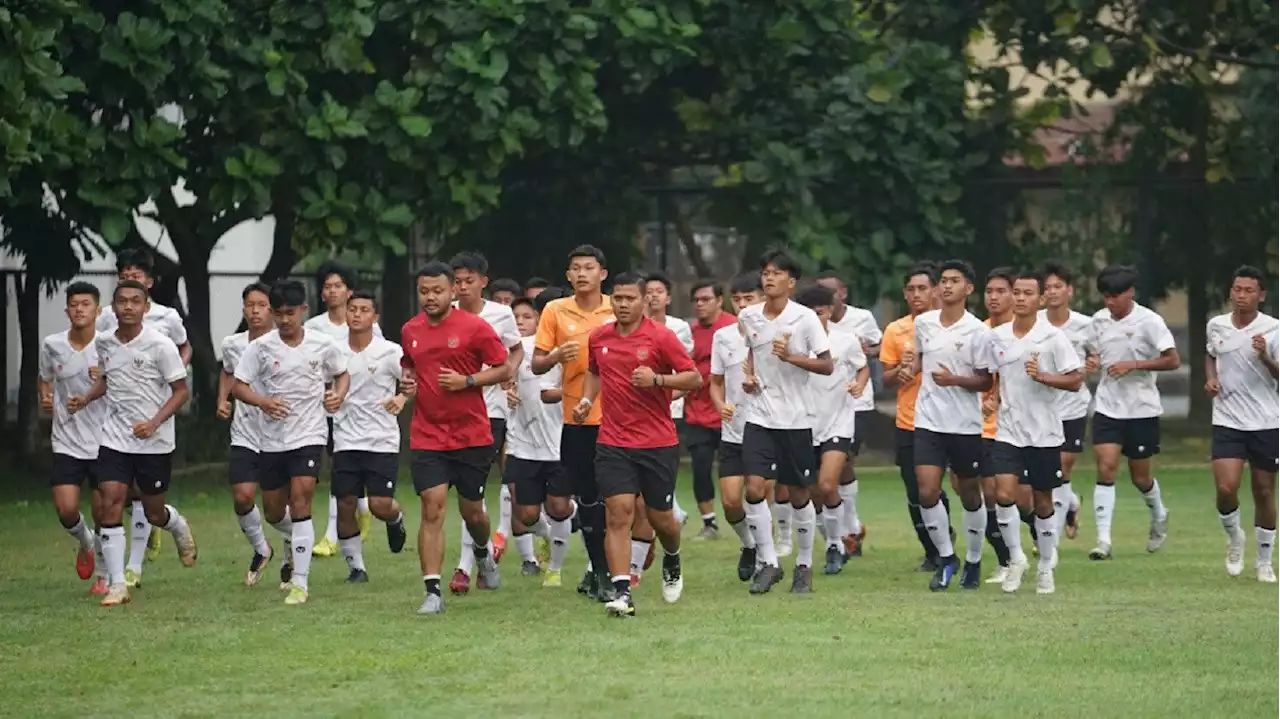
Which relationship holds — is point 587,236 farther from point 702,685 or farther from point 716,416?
point 702,685

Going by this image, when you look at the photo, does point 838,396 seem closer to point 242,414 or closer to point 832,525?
point 832,525

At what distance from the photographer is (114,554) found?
14594mm

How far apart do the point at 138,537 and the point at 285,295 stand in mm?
2266

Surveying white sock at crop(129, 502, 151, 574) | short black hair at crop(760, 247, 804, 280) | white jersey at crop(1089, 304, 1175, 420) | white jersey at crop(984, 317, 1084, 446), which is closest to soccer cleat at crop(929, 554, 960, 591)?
white jersey at crop(984, 317, 1084, 446)

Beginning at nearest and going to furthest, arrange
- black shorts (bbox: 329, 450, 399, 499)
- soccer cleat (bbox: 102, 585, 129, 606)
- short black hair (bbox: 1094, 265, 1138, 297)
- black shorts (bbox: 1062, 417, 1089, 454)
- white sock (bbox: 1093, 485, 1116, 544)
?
soccer cleat (bbox: 102, 585, 129, 606)
black shorts (bbox: 329, 450, 399, 499)
short black hair (bbox: 1094, 265, 1138, 297)
white sock (bbox: 1093, 485, 1116, 544)
black shorts (bbox: 1062, 417, 1089, 454)

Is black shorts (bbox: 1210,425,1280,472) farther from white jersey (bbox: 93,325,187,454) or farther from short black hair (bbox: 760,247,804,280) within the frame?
white jersey (bbox: 93,325,187,454)

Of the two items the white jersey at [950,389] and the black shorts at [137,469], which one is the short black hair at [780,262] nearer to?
the white jersey at [950,389]

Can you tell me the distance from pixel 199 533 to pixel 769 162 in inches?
368

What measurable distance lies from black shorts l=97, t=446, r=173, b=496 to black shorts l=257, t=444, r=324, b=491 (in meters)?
0.62

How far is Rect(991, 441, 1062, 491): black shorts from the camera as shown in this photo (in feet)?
48.4

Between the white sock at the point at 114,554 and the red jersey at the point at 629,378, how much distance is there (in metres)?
3.16

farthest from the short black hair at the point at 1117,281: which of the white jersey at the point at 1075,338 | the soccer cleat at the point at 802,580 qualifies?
the soccer cleat at the point at 802,580

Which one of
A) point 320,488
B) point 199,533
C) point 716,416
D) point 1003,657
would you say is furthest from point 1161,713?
point 320,488

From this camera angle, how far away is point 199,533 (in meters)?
20.5
